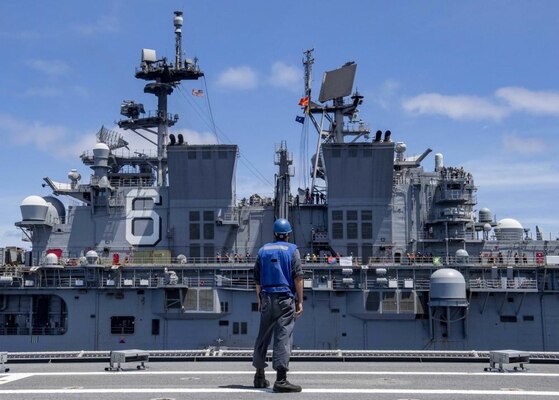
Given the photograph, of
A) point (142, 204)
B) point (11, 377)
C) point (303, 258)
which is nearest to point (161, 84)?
point (142, 204)

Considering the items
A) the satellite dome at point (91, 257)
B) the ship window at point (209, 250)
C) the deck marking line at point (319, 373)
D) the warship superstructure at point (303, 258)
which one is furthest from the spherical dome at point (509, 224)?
the deck marking line at point (319, 373)

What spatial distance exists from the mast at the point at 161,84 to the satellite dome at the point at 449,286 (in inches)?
763

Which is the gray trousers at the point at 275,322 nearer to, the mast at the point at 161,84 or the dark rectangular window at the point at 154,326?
the dark rectangular window at the point at 154,326

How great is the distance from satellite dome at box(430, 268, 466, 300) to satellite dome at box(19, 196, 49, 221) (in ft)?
71.1

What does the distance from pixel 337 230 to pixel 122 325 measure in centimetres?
1224

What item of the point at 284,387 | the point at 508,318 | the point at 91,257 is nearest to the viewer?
the point at 284,387

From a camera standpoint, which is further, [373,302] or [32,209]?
[32,209]

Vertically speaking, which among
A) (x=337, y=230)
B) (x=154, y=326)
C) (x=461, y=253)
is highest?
(x=337, y=230)

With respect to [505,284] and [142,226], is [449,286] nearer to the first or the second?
[505,284]

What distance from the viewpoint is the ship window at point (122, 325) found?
32281mm

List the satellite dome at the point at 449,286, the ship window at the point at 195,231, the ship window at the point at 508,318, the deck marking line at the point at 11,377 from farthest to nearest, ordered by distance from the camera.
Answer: the ship window at the point at 195,231 < the ship window at the point at 508,318 < the satellite dome at the point at 449,286 < the deck marking line at the point at 11,377

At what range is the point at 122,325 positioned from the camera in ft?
107

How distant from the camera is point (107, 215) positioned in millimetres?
36219

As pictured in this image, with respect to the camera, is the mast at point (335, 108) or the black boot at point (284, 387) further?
the mast at point (335, 108)
